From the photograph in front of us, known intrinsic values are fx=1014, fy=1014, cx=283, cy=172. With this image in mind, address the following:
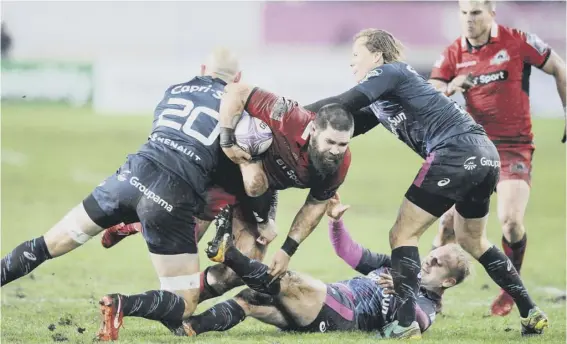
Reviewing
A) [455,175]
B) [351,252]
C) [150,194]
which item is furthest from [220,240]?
[455,175]

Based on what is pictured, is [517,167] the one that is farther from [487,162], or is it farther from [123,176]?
[123,176]

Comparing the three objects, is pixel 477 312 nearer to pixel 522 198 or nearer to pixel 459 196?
pixel 522 198

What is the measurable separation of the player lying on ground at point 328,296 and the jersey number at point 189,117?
66cm

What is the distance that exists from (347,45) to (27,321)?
32.0 meters

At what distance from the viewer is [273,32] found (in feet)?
137

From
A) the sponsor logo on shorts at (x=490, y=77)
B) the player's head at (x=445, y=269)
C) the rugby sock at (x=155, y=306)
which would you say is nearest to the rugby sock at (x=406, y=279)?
the player's head at (x=445, y=269)

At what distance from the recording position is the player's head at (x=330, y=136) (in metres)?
6.95

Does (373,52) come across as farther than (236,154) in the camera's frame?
Yes

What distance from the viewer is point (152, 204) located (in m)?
7.11

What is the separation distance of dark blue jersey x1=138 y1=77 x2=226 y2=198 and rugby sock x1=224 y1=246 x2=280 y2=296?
0.52m

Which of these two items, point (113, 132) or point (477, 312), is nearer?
point (477, 312)

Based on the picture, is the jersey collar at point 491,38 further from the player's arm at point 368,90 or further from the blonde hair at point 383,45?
the player's arm at point 368,90

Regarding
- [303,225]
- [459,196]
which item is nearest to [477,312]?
[459,196]

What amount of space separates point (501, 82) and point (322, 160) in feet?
12.6
